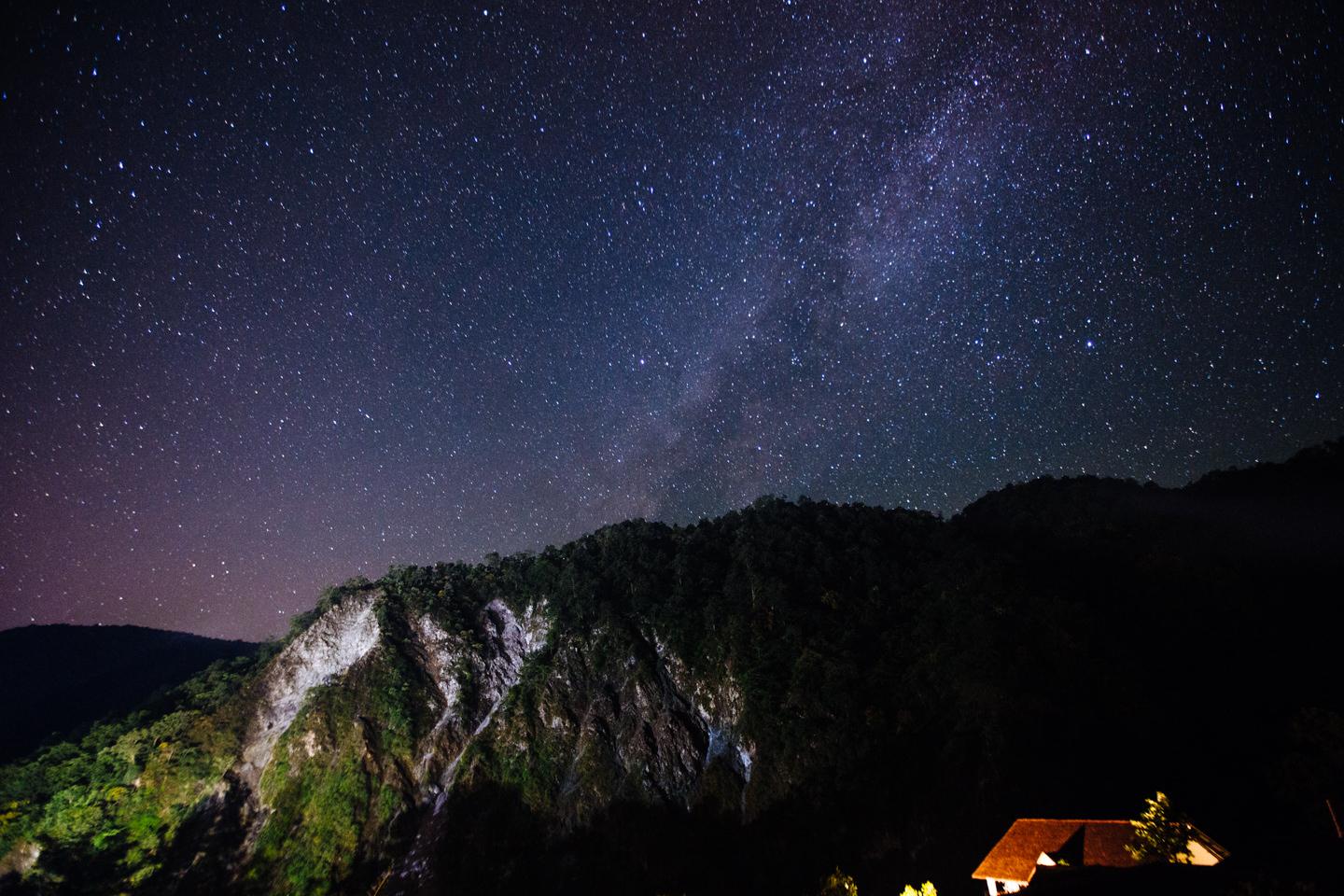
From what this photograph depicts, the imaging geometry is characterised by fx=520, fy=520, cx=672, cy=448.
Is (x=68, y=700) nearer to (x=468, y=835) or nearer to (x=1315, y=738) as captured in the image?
(x=468, y=835)

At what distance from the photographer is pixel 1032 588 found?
29891 millimetres

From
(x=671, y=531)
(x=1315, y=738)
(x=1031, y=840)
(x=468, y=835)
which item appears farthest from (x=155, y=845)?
(x=1315, y=738)

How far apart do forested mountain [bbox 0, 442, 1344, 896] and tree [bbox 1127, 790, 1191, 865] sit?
2.65 meters

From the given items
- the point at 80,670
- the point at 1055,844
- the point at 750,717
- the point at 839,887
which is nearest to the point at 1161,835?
the point at 1055,844

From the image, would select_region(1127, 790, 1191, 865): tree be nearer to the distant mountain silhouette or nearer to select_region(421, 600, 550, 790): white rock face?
select_region(421, 600, 550, 790): white rock face

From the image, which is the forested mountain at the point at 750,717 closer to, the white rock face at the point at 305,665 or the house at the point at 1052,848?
the white rock face at the point at 305,665

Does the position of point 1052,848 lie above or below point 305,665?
below

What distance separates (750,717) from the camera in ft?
99.7

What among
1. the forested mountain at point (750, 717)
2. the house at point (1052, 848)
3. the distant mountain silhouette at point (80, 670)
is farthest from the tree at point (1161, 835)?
the distant mountain silhouette at point (80, 670)

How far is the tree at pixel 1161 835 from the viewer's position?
52.4 ft

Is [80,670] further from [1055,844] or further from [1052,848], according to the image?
[1055,844]

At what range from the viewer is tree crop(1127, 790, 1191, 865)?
16.0 metres

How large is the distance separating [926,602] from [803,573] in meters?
8.14

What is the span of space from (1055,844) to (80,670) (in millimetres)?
102481
